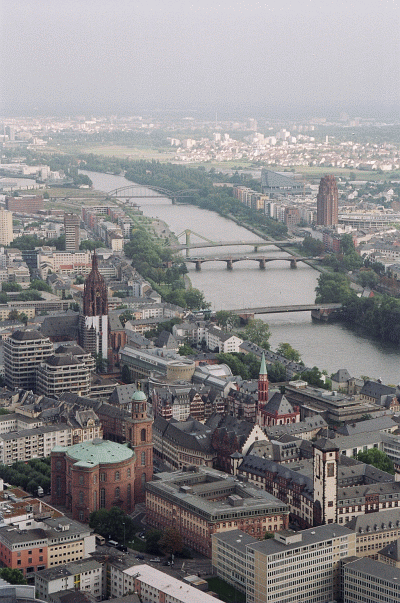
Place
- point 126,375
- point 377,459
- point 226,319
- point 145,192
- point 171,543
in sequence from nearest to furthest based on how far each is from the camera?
point 171,543, point 377,459, point 126,375, point 226,319, point 145,192

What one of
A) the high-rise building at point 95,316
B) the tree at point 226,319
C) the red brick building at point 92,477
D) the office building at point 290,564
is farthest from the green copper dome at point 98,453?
the tree at point 226,319

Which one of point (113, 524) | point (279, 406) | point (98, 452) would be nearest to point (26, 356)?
point (279, 406)

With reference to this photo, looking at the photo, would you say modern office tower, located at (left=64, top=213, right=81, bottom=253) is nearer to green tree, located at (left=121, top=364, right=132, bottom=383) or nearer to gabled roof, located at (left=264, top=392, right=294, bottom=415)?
green tree, located at (left=121, top=364, right=132, bottom=383)

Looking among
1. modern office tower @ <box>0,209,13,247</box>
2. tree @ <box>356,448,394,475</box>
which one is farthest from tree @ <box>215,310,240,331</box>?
modern office tower @ <box>0,209,13,247</box>

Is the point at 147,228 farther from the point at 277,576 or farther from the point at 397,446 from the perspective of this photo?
the point at 277,576

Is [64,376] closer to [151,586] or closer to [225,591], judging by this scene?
[225,591]

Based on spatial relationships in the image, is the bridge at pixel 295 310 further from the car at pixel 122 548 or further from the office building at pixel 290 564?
the office building at pixel 290 564
